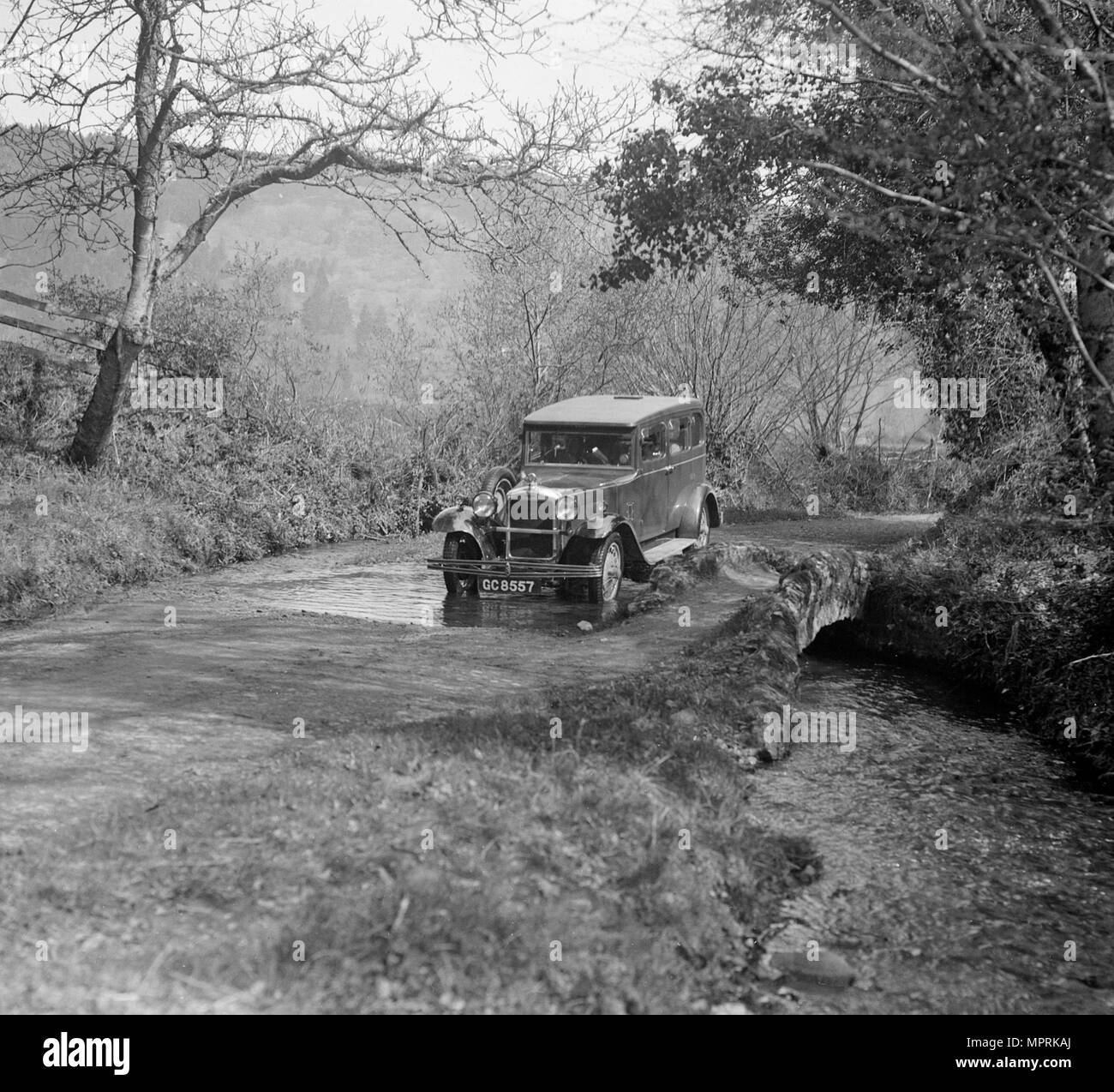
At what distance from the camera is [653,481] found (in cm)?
1332

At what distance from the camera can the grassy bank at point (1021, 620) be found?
333 inches

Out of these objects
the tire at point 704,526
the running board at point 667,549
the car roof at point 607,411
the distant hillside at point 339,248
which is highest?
the distant hillside at point 339,248

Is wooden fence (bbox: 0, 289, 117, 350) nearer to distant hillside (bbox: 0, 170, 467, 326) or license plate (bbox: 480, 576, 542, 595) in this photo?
license plate (bbox: 480, 576, 542, 595)

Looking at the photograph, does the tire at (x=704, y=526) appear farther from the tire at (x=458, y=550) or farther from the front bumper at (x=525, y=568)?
the tire at (x=458, y=550)

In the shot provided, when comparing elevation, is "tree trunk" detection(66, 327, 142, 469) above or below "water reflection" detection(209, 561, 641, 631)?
above

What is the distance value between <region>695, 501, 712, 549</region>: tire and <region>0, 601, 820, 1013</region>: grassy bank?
27.1 ft

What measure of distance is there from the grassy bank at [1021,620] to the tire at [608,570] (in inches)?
99.6

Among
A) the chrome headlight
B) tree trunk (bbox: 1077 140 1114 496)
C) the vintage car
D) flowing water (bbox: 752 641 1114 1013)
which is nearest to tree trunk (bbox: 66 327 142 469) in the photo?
the vintage car

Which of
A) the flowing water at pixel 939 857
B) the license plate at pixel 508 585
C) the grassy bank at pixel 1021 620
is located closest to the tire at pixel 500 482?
the license plate at pixel 508 585

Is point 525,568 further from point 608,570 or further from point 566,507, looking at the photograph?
point 608,570

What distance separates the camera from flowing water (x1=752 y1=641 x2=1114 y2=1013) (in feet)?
15.8
